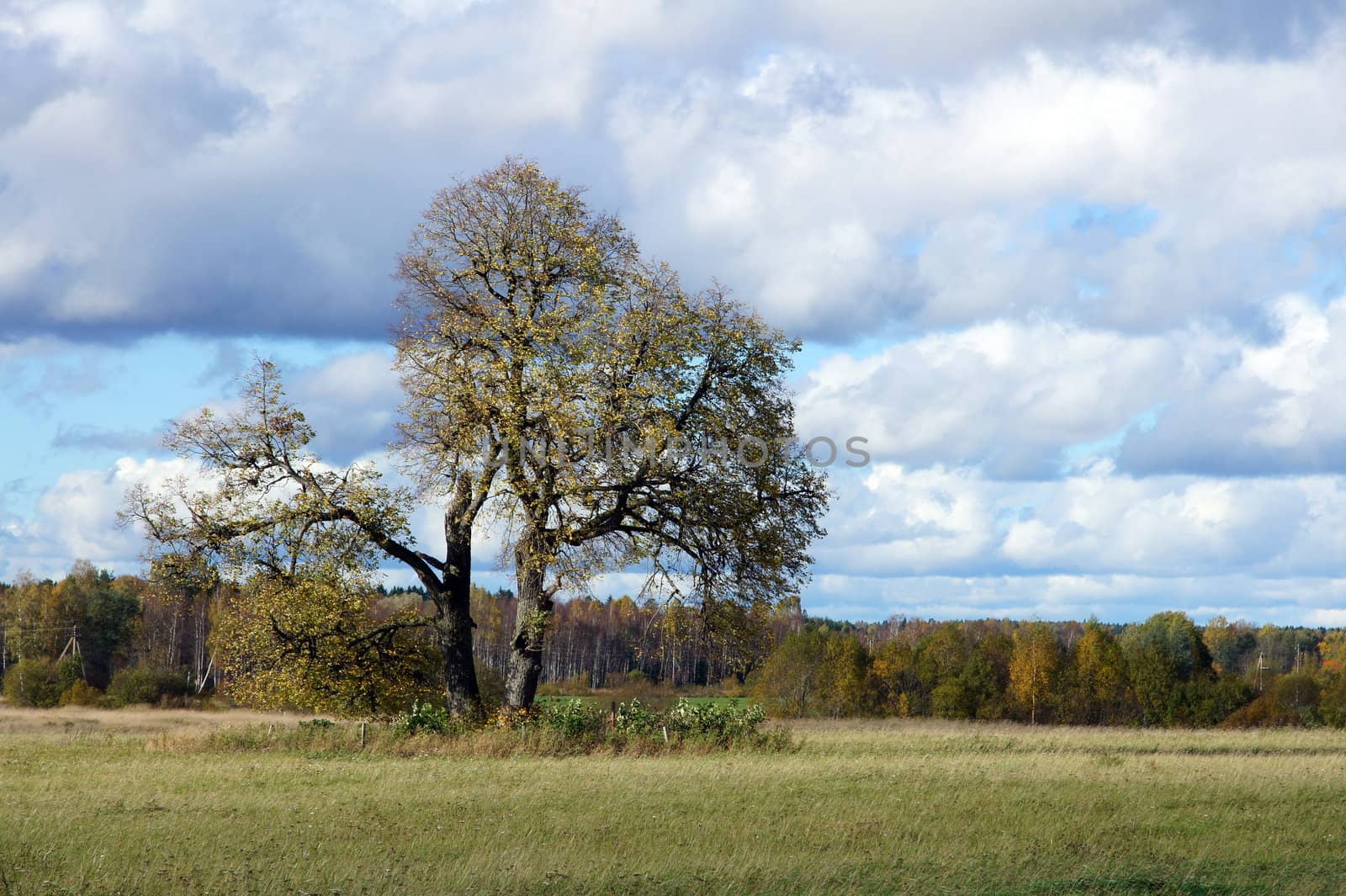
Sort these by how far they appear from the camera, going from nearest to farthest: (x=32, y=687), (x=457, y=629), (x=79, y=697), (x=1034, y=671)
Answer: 1. (x=457, y=629)
2. (x=79, y=697)
3. (x=32, y=687)
4. (x=1034, y=671)

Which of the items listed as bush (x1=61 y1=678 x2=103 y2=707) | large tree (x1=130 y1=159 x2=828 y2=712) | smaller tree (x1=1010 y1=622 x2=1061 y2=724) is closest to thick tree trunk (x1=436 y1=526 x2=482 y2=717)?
large tree (x1=130 y1=159 x2=828 y2=712)

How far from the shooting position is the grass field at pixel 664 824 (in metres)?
13.9

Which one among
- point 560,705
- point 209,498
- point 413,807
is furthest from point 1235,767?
point 209,498

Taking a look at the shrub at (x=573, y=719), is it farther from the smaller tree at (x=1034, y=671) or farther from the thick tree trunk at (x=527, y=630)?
the smaller tree at (x=1034, y=671)

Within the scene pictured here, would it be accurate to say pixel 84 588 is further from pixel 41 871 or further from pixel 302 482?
pixel 41 871

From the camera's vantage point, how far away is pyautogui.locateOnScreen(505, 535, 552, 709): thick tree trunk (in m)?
29.7

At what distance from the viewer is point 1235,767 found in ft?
88.6

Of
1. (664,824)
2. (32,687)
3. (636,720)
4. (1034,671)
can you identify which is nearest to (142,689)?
(32,687)

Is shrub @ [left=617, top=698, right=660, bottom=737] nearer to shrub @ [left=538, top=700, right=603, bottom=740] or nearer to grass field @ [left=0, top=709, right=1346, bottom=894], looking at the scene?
shrub @ [left=538, top=700, right=603, bottom=740]

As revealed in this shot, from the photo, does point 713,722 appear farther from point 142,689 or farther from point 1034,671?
point 1034,671

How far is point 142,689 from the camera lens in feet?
227

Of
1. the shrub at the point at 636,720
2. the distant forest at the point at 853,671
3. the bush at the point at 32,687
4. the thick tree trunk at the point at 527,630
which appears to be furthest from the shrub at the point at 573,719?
the bush at the point at 32,687

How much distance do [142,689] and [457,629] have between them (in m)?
46.1

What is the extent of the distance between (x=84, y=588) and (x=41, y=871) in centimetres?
10158
